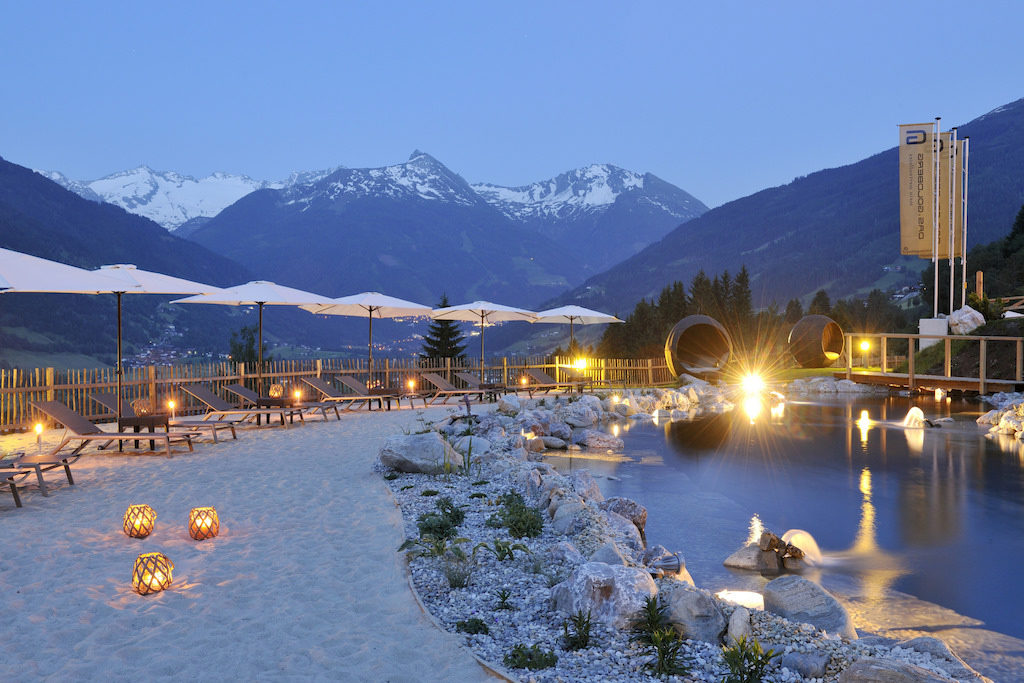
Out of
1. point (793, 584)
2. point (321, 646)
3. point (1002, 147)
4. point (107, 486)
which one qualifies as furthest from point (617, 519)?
point (1002, 147)

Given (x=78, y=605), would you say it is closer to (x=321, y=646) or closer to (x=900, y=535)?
(x=321, y=646)

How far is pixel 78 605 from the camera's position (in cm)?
420

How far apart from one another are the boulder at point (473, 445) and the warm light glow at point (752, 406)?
9712mm

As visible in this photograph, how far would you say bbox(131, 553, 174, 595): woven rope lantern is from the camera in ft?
14.4

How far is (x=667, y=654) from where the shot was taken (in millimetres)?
3576

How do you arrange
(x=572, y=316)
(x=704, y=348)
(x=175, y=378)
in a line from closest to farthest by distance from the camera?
(x=175, y=378)
(x=572, y=316)
(x=704, y=348)

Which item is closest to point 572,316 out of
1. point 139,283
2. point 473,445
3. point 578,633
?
point 473,445

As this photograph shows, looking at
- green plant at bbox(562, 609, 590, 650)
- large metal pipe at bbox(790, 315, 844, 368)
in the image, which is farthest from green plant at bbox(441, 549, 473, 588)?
large metal pipe at bbox(790, 315, 844, 368)

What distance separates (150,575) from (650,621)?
3.28 m

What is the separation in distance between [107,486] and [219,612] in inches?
166

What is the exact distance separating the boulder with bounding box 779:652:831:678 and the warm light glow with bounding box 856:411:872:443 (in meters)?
11.7

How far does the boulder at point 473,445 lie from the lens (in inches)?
370

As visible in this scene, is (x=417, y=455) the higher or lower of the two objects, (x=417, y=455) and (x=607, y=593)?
the higher

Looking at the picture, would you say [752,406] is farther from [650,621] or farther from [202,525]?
[202,525]
